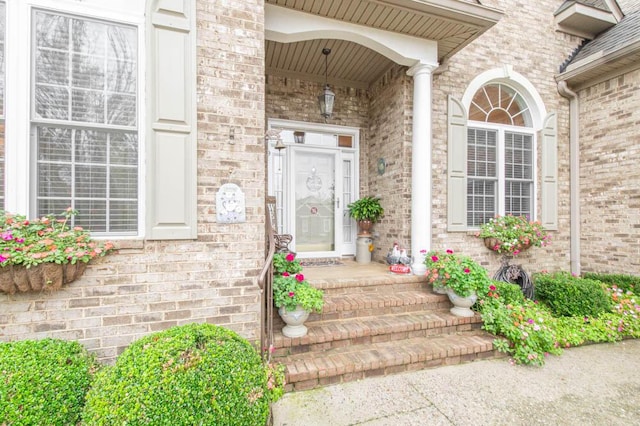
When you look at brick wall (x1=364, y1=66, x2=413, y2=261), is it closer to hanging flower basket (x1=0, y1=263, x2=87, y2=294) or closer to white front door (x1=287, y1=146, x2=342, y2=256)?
white front door (x1=287, y1=146, x2=342, y2=256)

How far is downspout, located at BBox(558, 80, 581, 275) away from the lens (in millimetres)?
4988

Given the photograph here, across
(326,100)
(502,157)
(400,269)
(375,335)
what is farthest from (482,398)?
(326,100)

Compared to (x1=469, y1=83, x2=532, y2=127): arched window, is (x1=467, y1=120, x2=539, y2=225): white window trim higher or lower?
lower

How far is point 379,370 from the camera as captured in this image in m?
2.61

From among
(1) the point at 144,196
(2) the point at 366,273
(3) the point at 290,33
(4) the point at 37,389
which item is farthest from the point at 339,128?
(4) the point at 37,389

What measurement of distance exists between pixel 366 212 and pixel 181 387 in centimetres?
370

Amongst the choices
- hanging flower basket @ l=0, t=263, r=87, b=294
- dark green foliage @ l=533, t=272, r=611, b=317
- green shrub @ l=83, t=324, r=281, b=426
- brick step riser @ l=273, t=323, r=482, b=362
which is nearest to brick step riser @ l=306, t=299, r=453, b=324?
brick step riser @ l=273, t=323, r=482, b=362

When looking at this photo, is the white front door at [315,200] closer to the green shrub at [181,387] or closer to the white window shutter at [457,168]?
the white window shutter at [457,168]

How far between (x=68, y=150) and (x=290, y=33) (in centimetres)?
247

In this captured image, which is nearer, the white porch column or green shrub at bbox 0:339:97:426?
green shrub at bbox 0:339:97:426

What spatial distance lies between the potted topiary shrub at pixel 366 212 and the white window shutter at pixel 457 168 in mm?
1069

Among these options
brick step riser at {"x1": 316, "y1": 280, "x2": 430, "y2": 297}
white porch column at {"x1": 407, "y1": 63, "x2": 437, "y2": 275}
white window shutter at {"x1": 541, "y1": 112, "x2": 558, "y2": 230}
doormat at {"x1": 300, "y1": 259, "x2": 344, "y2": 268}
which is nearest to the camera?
brick step riser at {"x1": 316, "y1": 280, "x2": 430, "y2": 297}

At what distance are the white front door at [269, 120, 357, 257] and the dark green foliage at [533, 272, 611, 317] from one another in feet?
9.55

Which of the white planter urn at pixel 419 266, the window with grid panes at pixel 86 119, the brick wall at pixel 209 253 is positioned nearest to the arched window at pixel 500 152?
the white planter urn at pixel 419 266
